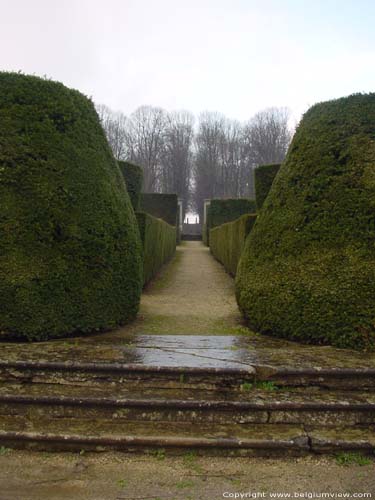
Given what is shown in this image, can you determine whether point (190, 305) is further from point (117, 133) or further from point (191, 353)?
point (117, 133)

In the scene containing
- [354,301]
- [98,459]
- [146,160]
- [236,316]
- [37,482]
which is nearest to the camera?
[37,482]

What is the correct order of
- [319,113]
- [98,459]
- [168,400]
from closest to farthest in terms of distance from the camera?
[98,459]
[168,400]
[319,113]

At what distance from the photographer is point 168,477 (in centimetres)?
266

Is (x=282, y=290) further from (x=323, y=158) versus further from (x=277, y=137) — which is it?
(x=277, y=137)

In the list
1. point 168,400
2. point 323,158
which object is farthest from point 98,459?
point 323,158

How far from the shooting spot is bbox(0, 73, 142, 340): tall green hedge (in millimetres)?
4496

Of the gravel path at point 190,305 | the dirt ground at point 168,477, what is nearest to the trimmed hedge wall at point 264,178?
the gravel path at point 190,305

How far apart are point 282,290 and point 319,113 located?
2574mm

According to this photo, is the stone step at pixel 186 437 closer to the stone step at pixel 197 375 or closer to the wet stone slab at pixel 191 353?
the stone step at pixel 197 375

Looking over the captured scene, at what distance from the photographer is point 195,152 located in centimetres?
5466

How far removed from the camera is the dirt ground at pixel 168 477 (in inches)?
97.4

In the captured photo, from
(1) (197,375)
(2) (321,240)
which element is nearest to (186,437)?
(1) (197,375)

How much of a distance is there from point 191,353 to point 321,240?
6.78ft

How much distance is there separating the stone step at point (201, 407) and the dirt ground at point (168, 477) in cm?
33
